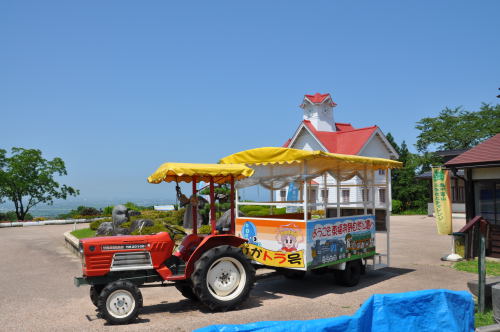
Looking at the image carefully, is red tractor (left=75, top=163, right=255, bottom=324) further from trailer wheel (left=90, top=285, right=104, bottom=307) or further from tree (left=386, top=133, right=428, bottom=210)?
tree (left=386, top=133, right=428, bottom=210)

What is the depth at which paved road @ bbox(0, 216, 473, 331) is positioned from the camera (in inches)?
277

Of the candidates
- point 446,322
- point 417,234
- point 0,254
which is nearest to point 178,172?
point 446,322

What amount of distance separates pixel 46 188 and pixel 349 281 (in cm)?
3721

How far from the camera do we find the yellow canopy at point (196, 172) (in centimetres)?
759

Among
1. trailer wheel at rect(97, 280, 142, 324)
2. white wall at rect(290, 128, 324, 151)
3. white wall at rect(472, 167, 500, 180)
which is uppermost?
white wall at rect(290, 128, 324, 151)

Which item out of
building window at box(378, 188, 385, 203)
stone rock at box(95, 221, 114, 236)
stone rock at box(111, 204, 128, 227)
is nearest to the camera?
stone rock at box(95, 221, 114, 236)

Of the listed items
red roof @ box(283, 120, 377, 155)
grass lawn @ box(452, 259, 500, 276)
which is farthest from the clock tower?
grass lawn @ box(452, 259, 500, 276)

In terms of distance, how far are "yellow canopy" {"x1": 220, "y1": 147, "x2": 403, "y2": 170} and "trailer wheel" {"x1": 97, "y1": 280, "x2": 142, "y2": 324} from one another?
3.72m

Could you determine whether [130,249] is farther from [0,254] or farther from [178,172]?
[0,254]

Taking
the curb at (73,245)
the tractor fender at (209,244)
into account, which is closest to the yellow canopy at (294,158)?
the tractor fender at (209,244)

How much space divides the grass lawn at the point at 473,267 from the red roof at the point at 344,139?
21.3 metres

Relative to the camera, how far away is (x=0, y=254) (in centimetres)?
1617

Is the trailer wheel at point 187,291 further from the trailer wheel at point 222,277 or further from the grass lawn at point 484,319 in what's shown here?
the grass lawn at point 484,319

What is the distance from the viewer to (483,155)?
13.8 meters
